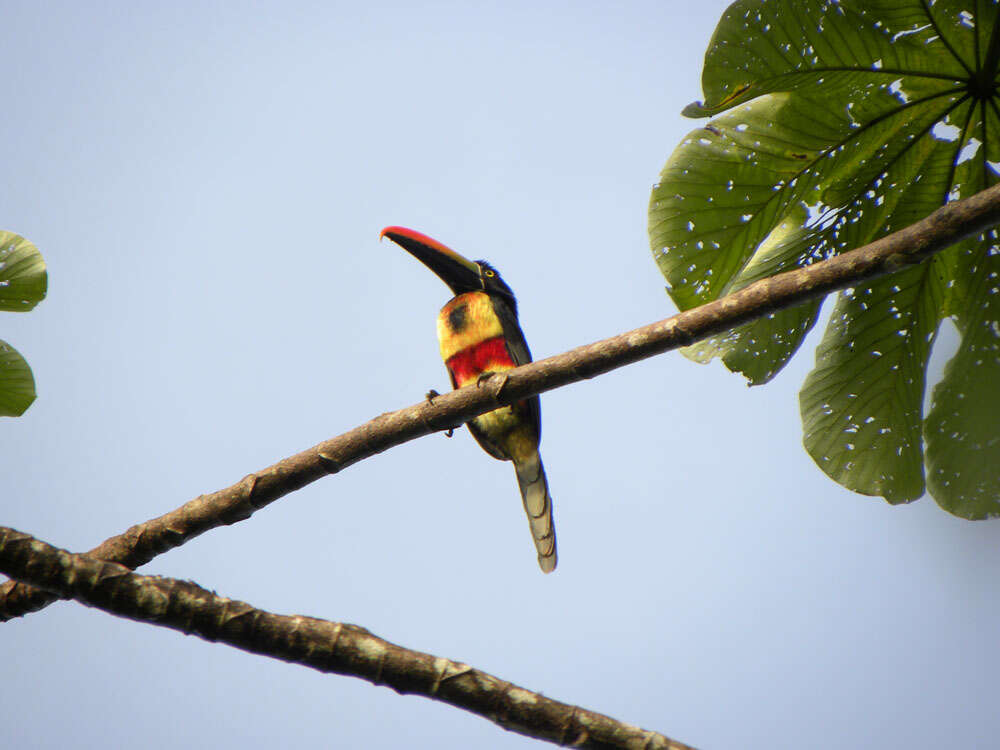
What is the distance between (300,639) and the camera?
1654 mm

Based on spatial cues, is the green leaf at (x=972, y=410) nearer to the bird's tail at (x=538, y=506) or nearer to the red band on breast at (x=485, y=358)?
the bird's tail at (x=538, y=506)

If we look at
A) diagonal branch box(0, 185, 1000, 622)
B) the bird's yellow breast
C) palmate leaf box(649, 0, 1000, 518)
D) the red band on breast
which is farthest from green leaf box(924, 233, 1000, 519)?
the bird's yellow breast

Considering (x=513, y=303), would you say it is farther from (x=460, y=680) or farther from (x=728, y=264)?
(x=460, y=680)

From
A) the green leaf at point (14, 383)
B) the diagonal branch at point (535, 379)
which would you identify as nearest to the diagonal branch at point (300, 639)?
the diagonal branch at point (535, 379)

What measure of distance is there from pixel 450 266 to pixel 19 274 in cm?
214

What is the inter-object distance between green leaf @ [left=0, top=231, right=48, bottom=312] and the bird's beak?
167 cm

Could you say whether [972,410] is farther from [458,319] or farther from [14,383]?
[14,383]

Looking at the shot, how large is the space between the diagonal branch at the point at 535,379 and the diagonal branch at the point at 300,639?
434mm

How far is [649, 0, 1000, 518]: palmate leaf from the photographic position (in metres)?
2.63

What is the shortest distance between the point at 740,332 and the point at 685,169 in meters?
0.68

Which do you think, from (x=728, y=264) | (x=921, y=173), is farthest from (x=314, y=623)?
(x=921, y=173)

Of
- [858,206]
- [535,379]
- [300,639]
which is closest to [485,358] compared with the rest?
[535,379]

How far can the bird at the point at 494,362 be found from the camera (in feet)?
12.9

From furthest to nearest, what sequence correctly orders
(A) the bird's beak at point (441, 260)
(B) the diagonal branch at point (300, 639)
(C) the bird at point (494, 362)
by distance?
(A) the bird's beak at point (441, 260) → (C) the bird at point (494, 362) → (B) the diagonal branch at point (300, 639)
